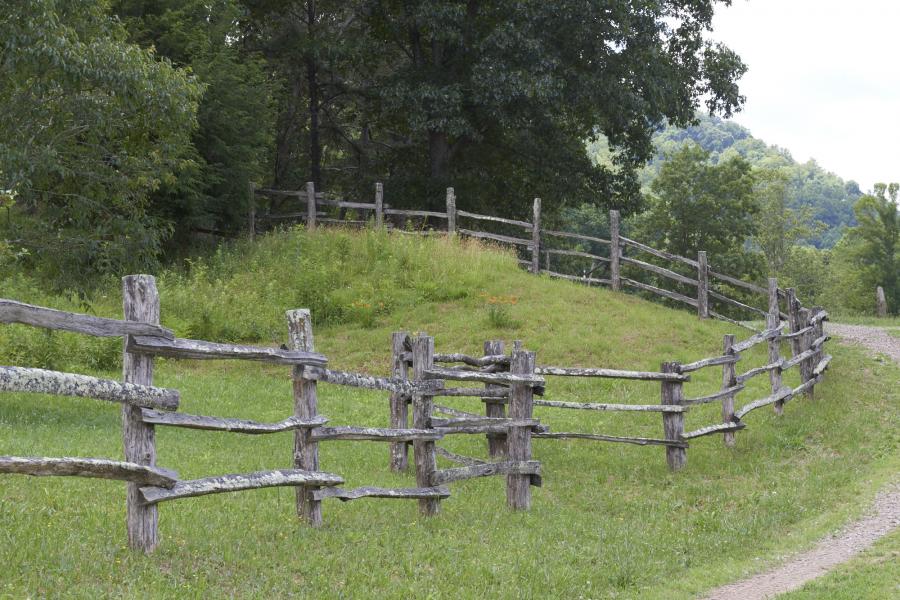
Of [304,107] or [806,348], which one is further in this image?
[304,107]

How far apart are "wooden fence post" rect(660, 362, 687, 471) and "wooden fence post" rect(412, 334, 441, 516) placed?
4307 mm

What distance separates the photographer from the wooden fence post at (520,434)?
1105 cm

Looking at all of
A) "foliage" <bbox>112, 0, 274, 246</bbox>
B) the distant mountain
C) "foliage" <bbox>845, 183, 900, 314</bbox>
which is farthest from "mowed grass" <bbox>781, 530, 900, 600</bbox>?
the distant mountain

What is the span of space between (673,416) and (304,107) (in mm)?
26424

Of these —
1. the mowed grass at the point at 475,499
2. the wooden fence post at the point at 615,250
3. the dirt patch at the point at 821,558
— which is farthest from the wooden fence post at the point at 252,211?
the dirt patch at the point at 821,558

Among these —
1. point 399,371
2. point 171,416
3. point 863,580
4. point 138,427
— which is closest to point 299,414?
point 171,416

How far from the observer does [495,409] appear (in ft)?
44.5

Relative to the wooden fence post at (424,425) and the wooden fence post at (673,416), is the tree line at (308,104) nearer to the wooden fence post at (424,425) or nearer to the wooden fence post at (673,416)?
the wooden fence post at (424,425)

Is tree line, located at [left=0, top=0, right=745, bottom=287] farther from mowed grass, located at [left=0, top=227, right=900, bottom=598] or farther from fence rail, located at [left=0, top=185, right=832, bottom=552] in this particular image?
fence rail, located at [left=0, top=185, right=832, bottom=552]

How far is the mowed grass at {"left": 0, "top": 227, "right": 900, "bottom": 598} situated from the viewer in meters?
7.38

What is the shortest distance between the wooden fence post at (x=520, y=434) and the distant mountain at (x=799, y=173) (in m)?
106

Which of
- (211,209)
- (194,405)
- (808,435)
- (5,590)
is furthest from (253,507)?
(211,209)

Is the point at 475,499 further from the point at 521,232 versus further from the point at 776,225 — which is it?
Answer: the point at 776,225

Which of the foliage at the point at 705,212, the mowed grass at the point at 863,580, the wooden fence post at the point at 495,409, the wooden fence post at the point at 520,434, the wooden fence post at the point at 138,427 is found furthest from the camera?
the foliage at the point at 705,212
